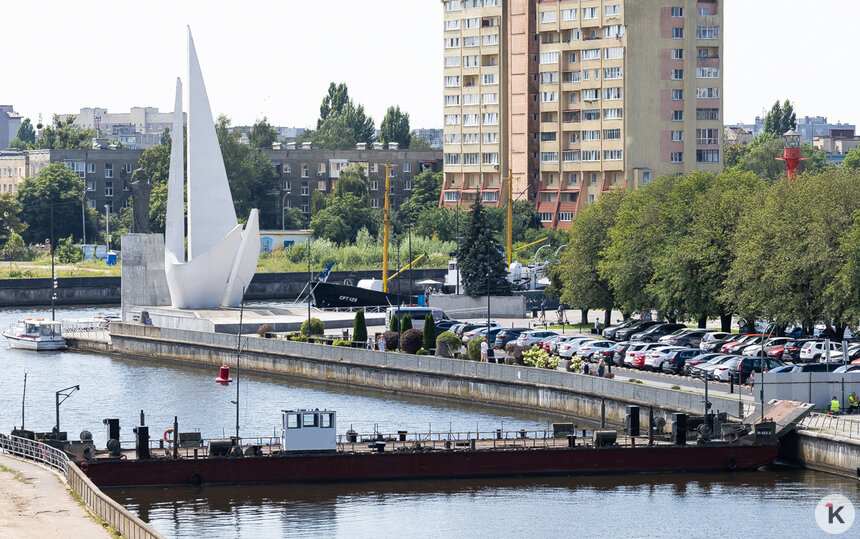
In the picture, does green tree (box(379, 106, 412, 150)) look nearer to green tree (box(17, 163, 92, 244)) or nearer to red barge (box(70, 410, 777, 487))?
green tree (box(17, 163, 92, 244))

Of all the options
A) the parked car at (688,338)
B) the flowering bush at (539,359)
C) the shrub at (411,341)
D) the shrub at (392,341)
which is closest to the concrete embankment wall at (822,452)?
the flowering bush at (539,359)

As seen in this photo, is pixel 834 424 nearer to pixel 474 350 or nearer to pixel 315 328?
pixel 474 350

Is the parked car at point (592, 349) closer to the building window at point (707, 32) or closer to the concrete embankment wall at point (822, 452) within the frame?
the concrete embankment wall at point (822, 452)

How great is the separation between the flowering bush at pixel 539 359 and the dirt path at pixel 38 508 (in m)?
26.0

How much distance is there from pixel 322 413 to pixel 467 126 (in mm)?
102618

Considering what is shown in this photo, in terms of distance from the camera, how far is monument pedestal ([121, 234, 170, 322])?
307 ft

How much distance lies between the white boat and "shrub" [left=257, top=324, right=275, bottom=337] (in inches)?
480

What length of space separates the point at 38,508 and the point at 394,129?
160229mm

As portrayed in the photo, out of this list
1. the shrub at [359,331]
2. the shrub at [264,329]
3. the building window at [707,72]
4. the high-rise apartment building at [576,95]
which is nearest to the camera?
the shrub at [359,331]

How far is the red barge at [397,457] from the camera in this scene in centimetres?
4984

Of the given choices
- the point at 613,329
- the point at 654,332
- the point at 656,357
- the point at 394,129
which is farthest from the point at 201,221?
the point at 394,129

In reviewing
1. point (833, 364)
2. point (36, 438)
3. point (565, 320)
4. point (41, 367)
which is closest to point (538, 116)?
point (565, 320)

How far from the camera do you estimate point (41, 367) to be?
81.9 m

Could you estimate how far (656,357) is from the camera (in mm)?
65875
